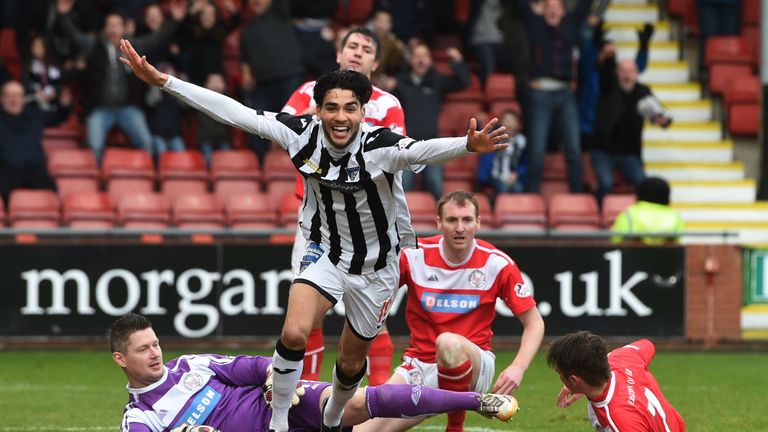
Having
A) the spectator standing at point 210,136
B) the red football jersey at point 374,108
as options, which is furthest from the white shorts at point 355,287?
the spectator standing at point 210,136

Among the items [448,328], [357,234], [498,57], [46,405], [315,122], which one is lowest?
[46,405]

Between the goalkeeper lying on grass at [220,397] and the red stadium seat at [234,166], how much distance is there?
7.73 m

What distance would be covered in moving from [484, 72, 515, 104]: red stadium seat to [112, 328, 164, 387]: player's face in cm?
974

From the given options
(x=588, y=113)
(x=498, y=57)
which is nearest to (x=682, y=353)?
(x=588, y=113)

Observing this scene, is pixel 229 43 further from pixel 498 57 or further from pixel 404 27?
pixel 498 57

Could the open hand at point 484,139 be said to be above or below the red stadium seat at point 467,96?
below

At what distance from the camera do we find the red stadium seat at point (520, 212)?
14.2m

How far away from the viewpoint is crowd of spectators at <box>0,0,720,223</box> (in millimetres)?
14750

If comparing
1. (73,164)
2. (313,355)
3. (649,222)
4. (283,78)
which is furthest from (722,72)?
(313,355)

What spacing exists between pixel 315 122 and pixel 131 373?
5.16 feet

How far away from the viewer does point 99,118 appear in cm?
1483

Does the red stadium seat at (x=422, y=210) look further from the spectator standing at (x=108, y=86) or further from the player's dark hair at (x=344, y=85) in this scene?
the player's dark hair at (x=344, y=85)

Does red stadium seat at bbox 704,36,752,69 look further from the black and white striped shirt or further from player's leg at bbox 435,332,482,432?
the black and white striped shirt

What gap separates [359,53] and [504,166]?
6.86 meters
